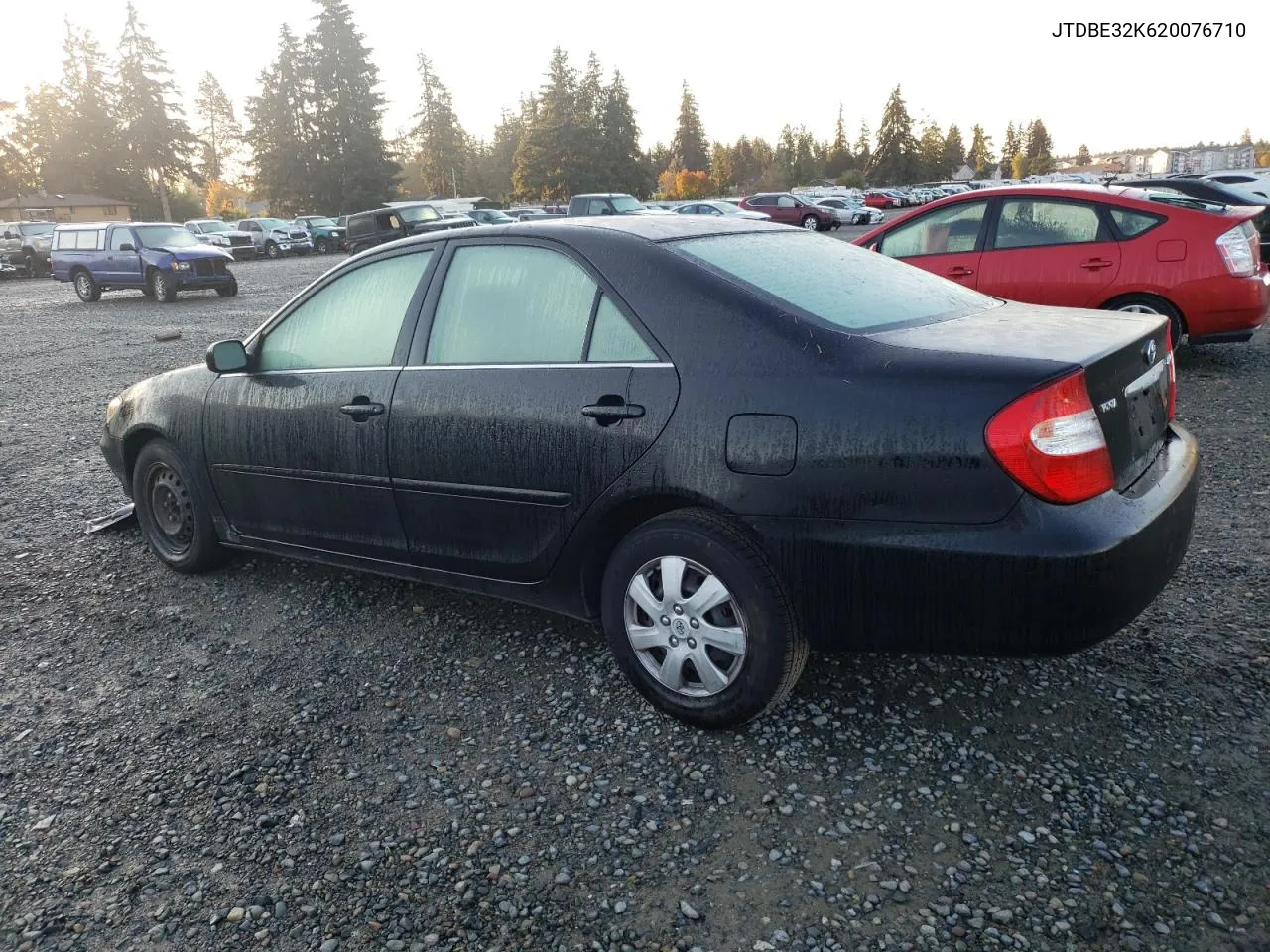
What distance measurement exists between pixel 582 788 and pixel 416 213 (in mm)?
26862

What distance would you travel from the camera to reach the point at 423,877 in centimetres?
252

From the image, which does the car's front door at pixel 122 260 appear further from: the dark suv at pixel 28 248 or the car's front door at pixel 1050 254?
the car's front door at pixel 1050 254

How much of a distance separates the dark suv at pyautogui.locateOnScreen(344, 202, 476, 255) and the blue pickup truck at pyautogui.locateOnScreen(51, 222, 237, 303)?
6.37 metres

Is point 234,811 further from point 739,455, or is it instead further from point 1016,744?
point 1016,744

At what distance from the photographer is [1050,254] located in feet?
25.7

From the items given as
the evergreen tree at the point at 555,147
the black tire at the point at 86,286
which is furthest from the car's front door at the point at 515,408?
the evergreen tree at the point at 555,147

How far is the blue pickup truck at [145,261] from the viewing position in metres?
20.3

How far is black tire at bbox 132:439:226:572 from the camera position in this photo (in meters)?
4.58

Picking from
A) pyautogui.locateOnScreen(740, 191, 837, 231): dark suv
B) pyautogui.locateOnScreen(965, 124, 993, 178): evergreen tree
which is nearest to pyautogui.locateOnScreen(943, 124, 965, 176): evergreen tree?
pyautogui.locateOnScreen(965, 124, 993, 178): evergreen tree

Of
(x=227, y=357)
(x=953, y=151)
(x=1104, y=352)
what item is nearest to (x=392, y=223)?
(x=227, y=357)

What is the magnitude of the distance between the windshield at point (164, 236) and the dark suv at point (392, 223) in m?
6.20

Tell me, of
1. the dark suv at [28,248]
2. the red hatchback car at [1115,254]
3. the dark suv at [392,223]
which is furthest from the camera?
the dark suv at [28,248]

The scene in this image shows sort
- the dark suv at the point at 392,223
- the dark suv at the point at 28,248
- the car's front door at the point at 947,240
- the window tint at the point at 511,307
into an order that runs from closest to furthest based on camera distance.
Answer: the window tint at the point at 511,307
the car's front door at the point at 947,240
the dark suv at the point at 392,223
the dark suv at the point at 28,248

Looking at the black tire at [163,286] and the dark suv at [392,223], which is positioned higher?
the dark suv at [392,223]
